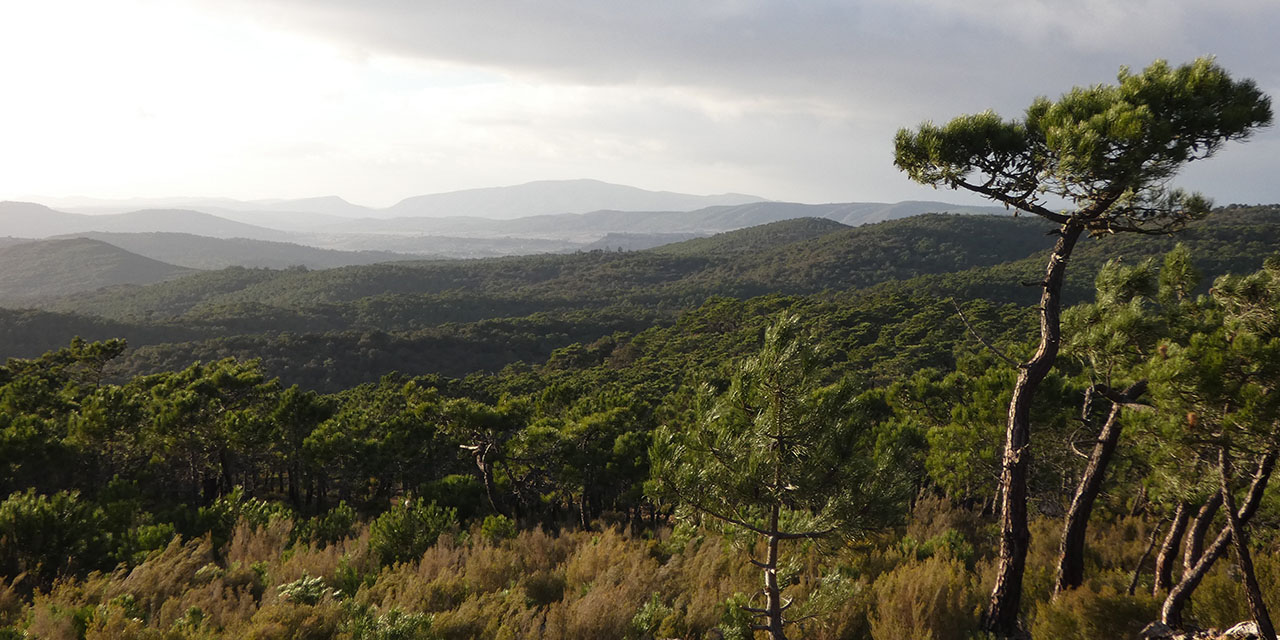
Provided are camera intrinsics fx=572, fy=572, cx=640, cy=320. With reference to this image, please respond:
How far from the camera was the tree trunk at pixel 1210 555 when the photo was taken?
5.07 metres

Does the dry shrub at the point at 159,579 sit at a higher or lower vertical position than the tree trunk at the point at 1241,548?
lower

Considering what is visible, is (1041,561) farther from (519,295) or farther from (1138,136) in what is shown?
(519,295)

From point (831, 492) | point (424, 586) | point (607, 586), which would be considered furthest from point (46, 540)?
point (831, 492)

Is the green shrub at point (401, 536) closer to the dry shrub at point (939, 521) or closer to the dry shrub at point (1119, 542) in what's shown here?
the dry shrub at point (939, 521)

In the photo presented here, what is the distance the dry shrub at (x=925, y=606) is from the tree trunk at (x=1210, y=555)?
6.06 ft

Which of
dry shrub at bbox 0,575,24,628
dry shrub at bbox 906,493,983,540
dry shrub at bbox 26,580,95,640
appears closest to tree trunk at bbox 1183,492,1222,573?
dry shrub at bbox 906,493,983,540

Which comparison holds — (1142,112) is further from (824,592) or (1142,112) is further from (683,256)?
(683,256)

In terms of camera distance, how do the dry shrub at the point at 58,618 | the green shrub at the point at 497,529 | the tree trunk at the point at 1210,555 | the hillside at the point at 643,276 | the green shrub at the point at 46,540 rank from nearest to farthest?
the dry shrub at the point at 58,618 < the tree trunk at the point at 1210,555 < the green shrub at the point at 46,540 < the green shrub at the point at 497,529 < the hillside at the point at 643,276

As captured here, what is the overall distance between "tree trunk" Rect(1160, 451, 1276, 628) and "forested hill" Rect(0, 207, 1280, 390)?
23892 millimetres

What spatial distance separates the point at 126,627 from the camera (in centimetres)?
502

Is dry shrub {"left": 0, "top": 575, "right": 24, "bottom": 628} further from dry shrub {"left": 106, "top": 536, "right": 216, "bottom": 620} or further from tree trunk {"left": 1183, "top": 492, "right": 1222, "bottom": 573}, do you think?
tree trunk {"left": 1183, "top": 492, "right": 1222, "bottom": 573}

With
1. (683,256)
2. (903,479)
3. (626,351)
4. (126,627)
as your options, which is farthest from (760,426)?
(683,256)

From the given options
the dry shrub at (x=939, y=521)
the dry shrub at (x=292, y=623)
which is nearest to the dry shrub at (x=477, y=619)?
the dry shrub at (x=292, y=623)

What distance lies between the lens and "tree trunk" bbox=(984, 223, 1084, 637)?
21.8 ft
